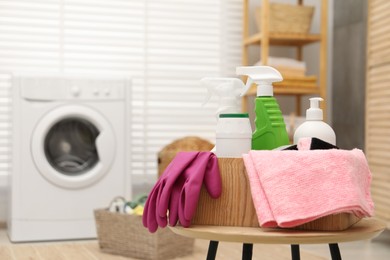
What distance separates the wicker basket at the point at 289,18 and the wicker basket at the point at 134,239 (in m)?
1.52

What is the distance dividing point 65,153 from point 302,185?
241 centimetres

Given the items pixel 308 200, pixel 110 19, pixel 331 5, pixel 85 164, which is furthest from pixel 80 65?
pixel 308 200

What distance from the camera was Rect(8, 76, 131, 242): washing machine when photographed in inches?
127

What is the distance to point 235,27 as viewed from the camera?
4.15m

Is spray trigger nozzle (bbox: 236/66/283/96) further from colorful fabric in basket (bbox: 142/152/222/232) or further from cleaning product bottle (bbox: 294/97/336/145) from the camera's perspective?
colorful fabric in basket (bbox: 142/152/222/232)

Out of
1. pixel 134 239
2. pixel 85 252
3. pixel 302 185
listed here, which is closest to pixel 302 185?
pixel 302 185

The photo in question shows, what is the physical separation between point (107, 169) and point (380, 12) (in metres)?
1.66

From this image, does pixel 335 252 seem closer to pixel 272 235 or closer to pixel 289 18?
pixel 272 235

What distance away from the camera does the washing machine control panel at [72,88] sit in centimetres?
323

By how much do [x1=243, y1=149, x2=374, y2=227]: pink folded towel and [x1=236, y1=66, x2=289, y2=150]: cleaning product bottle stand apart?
0.16m

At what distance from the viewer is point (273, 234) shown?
1016 millimetres

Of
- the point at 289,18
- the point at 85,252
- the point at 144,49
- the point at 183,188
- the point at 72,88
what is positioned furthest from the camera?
the point at 144,49

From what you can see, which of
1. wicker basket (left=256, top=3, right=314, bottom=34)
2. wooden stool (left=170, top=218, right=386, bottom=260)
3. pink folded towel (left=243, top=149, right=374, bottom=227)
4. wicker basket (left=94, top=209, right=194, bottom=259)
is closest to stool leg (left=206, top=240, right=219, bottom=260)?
wooden stool (left=170, top=218, right=386, bottom=260)

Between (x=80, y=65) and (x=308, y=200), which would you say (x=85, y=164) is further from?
(x=308, y=200)
